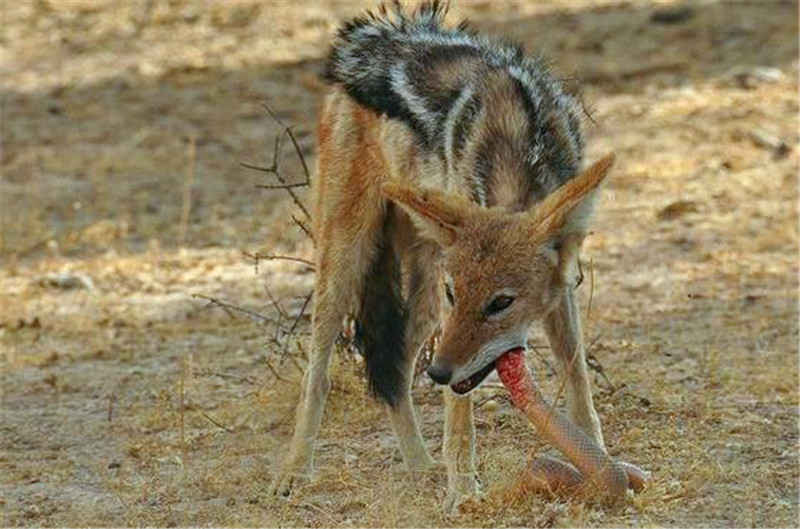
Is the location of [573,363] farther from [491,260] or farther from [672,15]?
[672,15]

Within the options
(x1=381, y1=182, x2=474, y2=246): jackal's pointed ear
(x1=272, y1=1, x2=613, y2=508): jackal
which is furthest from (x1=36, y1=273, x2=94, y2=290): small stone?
(x1=381, y1=182, x2=474, y2=246): jackal's pointed ear

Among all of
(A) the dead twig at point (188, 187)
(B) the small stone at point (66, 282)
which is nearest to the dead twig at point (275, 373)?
(B) the small stone at point (66, 282)

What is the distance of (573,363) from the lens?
6.71 metres

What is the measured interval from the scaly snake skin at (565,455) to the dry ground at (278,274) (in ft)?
0.25

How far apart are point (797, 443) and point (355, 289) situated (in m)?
1.79

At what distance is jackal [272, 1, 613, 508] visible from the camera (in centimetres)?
584

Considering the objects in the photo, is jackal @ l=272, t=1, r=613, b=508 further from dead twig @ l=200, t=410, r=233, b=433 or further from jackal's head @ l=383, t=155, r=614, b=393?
dead twig @ l=200, t=410, r=233, b=433

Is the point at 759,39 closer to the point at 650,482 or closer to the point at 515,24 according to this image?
the point at 515,24

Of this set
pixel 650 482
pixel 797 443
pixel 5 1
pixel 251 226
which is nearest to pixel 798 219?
pixel 251 226

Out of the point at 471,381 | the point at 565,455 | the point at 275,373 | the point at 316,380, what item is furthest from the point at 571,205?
the point at 275,373

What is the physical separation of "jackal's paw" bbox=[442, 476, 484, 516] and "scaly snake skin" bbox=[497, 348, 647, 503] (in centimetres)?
21

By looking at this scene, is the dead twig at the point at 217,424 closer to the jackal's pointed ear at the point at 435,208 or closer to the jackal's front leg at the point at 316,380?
the jackal's front leg at the point at 316,380

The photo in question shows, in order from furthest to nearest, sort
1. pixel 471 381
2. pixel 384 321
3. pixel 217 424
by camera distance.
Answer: pixel 217 424
pixel 384 321
pixel 471 381

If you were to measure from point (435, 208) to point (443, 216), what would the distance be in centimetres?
4
